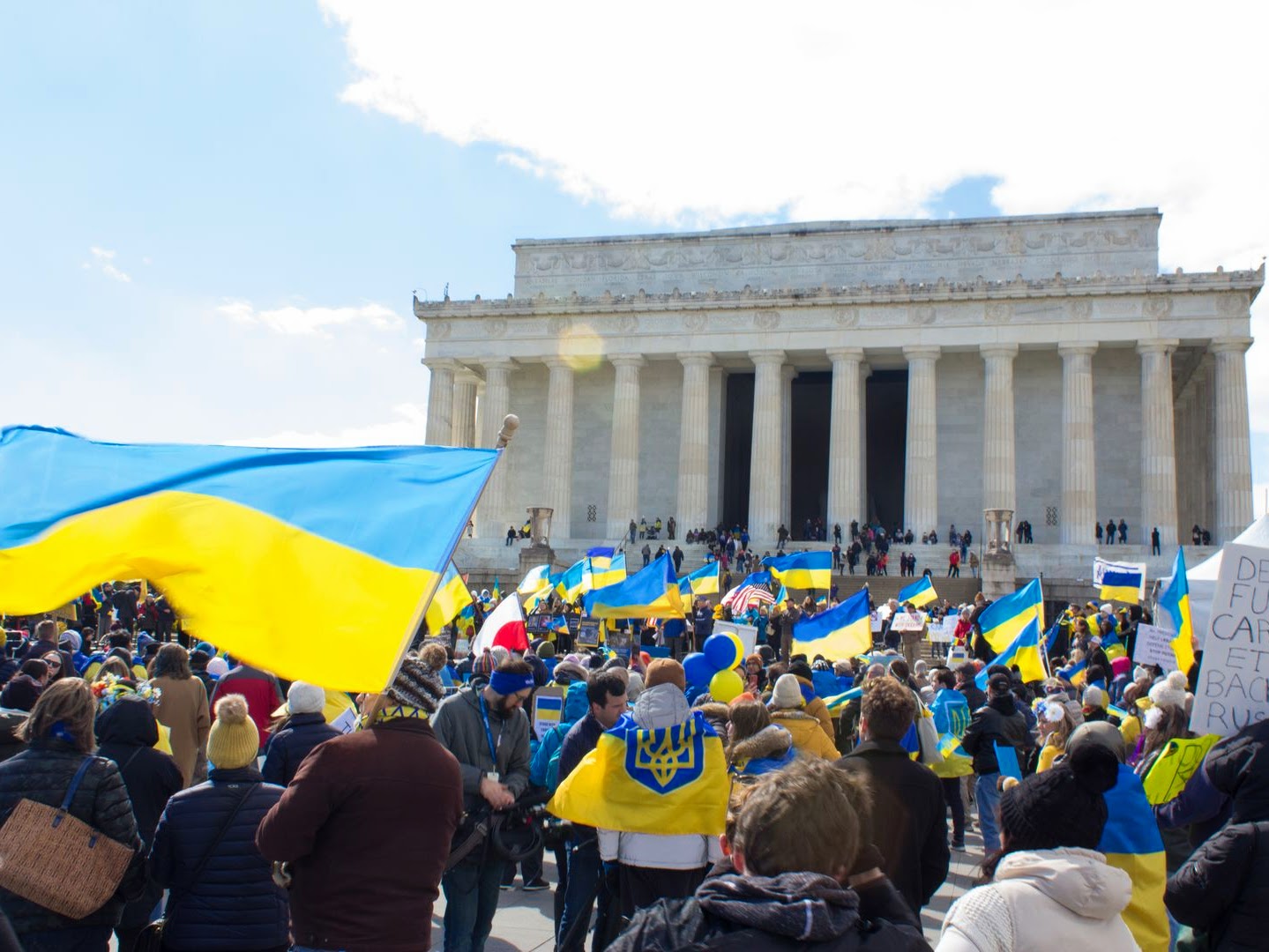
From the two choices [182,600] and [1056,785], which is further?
[182,600]

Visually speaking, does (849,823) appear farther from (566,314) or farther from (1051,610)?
(566,314)

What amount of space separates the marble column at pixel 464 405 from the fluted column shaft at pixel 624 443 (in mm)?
7407

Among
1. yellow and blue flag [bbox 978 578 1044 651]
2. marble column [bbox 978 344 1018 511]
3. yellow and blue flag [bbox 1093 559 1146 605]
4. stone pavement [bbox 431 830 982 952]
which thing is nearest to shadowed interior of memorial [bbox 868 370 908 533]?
marble column [bbox 978 344 1018 511]

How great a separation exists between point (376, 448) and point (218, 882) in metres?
2.30

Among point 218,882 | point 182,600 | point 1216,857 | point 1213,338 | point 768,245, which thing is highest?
point 768,245

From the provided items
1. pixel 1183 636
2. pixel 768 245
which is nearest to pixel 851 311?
pixel 768 245

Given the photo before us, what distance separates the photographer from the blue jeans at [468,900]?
6.56 metres

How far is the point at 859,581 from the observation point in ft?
132

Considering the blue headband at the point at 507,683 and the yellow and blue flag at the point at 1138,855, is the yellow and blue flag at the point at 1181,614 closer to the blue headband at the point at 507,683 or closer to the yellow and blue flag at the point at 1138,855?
the yellow and blue flag at the point at 1138,855

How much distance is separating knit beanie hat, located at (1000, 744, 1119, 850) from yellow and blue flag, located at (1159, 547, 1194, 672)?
6.75 metres

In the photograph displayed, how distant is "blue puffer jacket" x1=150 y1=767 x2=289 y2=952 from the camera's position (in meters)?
5.13

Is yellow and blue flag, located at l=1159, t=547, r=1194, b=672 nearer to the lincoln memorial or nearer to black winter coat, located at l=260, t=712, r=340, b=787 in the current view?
black winter coat, located at l=260, t=712, r=340, b=787

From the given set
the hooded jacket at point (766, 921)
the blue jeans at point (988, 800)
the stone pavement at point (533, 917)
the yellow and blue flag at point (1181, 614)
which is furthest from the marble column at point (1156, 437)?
the hooded jacket at point (766, 921)

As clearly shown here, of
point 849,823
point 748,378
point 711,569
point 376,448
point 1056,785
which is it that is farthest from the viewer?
point 748,378
